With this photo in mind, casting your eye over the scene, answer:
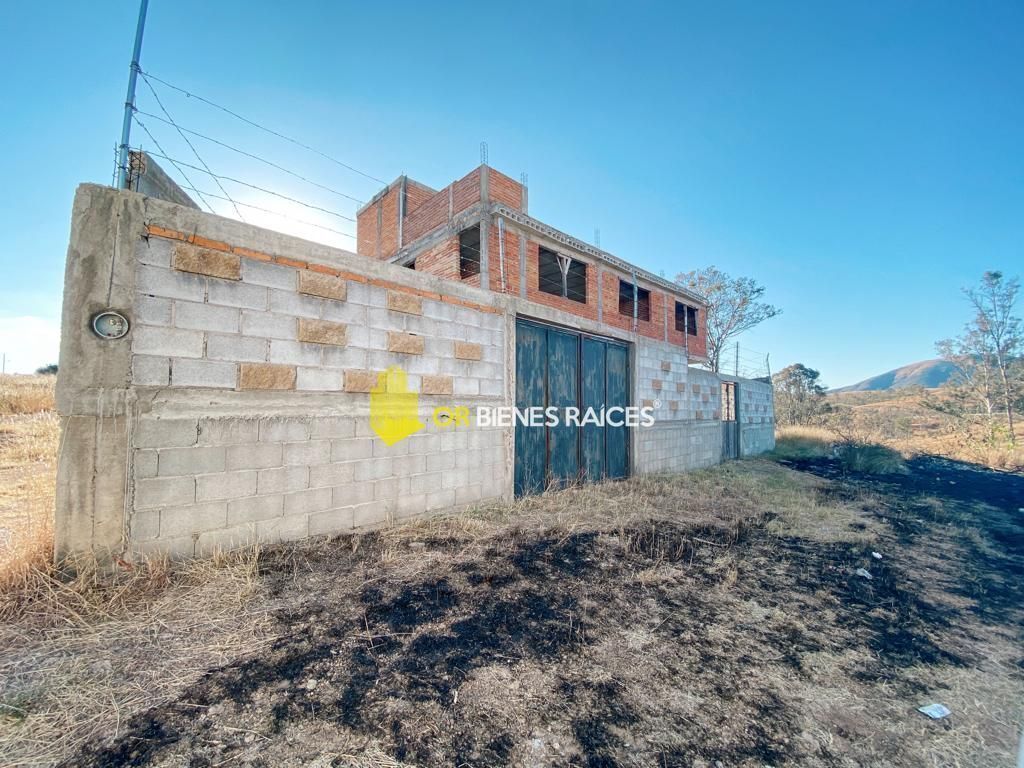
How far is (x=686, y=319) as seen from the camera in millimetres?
16359

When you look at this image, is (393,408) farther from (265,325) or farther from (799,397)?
A: (799,397)

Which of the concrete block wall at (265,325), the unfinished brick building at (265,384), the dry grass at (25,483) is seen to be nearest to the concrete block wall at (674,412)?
the unfinished brick building at (265,384)

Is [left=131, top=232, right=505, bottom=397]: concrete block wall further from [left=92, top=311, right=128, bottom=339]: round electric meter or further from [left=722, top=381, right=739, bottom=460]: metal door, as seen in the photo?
[left=722, top=381, right=739, bottom=460]: metal door

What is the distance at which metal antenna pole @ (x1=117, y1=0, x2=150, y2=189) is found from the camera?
3.31 metres

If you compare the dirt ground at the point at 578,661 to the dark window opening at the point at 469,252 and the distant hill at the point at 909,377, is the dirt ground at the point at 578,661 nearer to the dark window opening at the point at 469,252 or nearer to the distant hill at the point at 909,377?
the dark window opening at the point at 469,252

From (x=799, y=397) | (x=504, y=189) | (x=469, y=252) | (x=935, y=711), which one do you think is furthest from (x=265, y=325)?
(x=799, y=397)

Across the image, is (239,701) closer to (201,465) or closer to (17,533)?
(201,465)

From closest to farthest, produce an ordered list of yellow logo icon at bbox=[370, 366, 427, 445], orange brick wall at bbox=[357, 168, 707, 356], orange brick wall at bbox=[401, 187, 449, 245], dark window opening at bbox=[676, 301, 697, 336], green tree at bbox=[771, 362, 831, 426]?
yellow logo icon at bbox=[370, 366, 427, 445], orange brick wall at bbox=[357, 168, 707, 356], orange brick wall at bbox=[401, 187, 449, 245], dark window opening at bbox=[676, 301, 697, 336], green tree at bbox=[771, 362, 831, 426]

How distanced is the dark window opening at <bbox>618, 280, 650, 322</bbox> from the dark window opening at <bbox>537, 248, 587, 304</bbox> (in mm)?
1757

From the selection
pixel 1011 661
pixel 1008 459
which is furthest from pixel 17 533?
pixel 1008 459

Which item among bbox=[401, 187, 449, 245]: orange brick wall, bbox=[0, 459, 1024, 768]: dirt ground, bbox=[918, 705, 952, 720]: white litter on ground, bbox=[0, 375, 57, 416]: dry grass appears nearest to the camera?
bbox=[0, 459, 1024, 768]: dirt ground

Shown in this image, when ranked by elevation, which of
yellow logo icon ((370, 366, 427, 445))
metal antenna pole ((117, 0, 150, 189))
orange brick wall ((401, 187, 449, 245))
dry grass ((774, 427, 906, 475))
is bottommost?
dry grass ((774, 427, 906, 475))

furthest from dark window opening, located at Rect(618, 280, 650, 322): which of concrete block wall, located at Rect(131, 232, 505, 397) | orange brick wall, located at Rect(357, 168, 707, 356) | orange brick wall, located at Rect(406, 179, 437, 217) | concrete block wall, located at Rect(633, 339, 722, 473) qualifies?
concrete block wall, located at Rect(131, 232, 505, 397)

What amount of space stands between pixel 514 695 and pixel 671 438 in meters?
7.72
